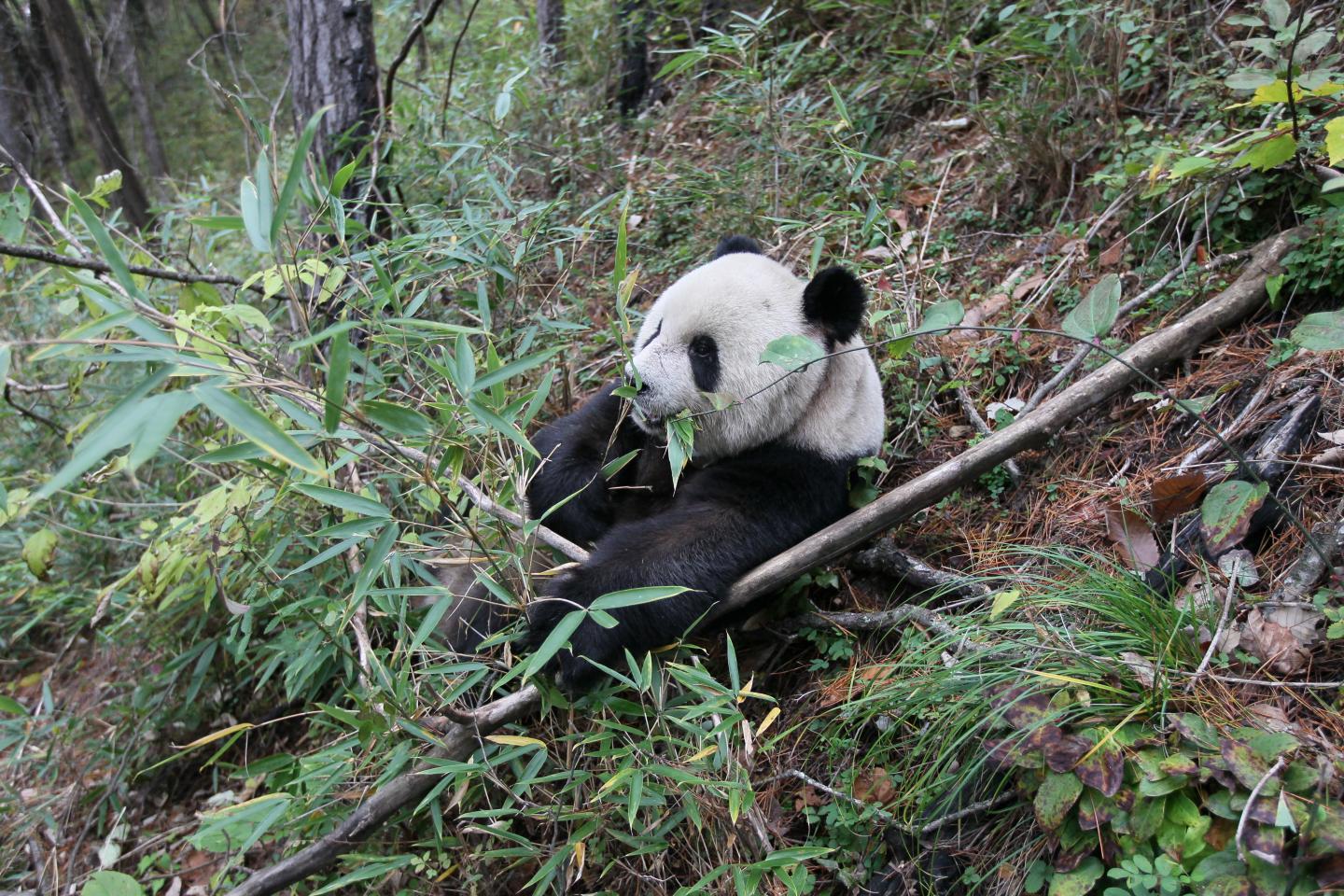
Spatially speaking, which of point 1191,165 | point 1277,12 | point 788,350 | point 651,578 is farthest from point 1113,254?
point 651,578

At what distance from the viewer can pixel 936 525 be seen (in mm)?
3367

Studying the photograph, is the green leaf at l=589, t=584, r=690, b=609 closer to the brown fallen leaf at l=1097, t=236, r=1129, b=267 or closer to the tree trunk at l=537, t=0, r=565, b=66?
the brown fallen leaf at l=1097, t=236, r=1129, b=267

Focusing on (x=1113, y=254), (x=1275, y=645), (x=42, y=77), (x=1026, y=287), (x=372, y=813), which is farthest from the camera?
(x=42, y=77)

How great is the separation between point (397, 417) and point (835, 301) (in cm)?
173

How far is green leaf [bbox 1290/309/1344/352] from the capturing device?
237cm

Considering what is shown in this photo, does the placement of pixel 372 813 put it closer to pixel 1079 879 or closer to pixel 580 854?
pixel 580 854

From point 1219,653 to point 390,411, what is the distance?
7.27 feet

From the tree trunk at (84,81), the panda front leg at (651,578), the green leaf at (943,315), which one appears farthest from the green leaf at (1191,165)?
the tree trunk at (84,81)

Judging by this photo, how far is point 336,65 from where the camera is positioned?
5230 millimetres

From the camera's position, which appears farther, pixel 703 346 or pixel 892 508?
pixel 703 346

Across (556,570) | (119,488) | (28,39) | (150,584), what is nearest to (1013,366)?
(556,570)

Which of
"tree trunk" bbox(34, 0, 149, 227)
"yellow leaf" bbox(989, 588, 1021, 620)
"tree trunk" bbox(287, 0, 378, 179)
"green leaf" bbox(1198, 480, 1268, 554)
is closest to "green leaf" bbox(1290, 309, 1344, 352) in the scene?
"green leaf" bbox(1198, 480, 1268, 554)

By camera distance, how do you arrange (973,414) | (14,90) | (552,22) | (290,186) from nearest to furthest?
1. (290,186)
2. (973,414)
3. (552,22)
4. (14,90)

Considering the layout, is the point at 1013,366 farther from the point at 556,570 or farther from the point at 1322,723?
the point at 556,570
